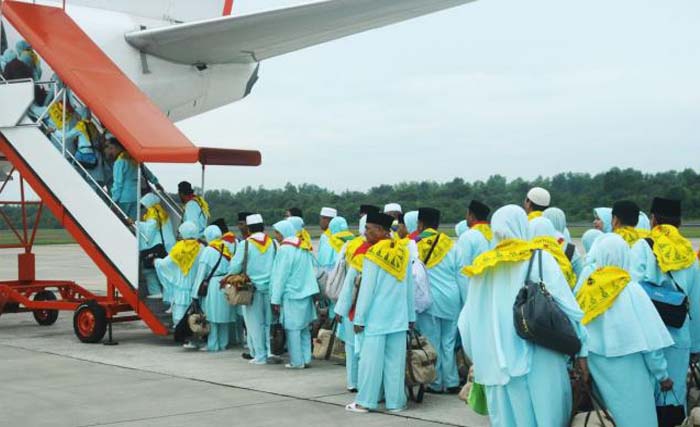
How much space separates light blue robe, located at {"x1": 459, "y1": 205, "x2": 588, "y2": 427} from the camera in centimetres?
545

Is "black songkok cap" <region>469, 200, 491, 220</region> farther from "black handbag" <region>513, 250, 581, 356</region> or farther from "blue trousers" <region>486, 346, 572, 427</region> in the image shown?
"black handbag" <region>513, 250, 581, 356</region>

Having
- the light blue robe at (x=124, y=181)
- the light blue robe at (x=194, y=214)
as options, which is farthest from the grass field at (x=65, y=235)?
the light blue robe at (x=124, y=181)

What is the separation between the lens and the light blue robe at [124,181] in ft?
42.2

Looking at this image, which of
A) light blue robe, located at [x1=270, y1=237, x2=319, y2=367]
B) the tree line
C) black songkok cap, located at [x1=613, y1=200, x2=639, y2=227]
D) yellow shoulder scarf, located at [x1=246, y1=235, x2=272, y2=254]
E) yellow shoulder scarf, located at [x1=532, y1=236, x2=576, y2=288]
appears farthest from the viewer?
the tree line

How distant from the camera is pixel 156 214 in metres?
12.7

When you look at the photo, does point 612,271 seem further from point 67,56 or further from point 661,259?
point 67,56

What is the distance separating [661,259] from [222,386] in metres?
4.54

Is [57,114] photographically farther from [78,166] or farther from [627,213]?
[627,213]

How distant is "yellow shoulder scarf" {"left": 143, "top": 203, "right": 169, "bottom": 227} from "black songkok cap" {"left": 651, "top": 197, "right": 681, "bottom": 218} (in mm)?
6946

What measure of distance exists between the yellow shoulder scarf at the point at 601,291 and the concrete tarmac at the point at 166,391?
2326 mm

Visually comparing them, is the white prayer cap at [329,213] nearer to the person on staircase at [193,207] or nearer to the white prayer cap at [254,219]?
the person on staircase at [193,207]

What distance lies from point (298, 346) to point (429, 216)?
2341 millimetres

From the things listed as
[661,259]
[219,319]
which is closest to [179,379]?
[219,319]

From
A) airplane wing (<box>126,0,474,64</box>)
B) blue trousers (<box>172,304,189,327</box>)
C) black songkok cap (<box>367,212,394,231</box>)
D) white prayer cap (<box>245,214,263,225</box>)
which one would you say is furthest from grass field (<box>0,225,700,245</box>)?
black songkok cap (<box>367,212,394,231</box>)
